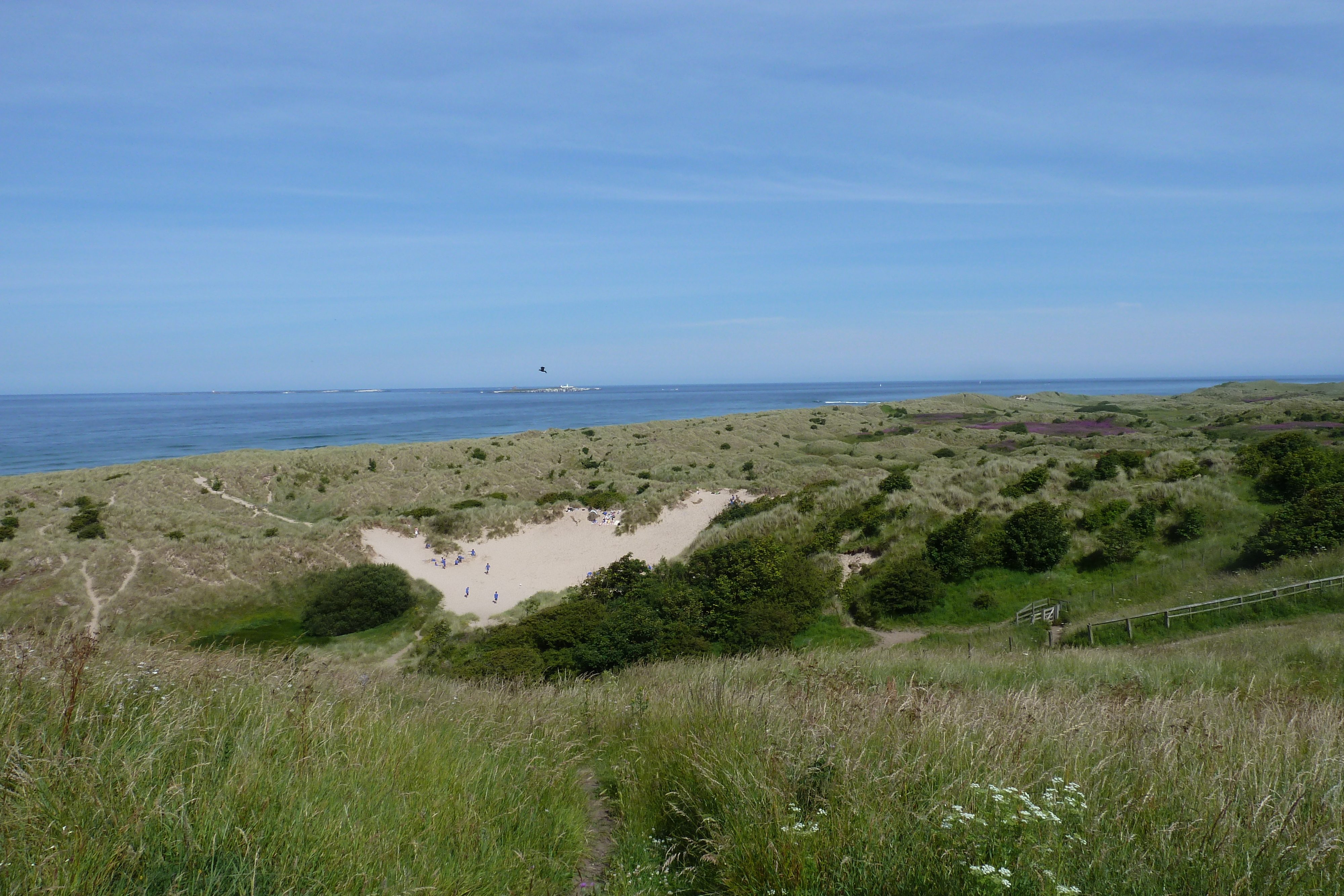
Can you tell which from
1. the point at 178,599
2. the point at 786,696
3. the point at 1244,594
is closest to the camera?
the point at 786,696

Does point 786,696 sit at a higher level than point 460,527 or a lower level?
higher

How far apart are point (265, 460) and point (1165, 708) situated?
53236mm

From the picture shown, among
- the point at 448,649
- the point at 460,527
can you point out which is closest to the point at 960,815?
the point at 448,649

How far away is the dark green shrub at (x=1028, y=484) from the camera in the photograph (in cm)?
2581

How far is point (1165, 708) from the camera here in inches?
212

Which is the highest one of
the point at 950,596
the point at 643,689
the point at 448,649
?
the point at 643,689

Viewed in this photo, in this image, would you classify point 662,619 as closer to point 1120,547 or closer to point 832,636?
point 832,636

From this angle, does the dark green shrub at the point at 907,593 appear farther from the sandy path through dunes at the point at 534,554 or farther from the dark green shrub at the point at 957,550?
the sandy path through dunes at the point at 534,554

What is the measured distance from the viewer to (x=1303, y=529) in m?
19.2

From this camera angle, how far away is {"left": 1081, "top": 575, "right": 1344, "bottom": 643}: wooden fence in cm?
1683

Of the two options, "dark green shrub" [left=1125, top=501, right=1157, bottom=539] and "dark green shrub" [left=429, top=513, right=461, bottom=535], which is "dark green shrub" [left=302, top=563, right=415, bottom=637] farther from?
"dark green shrub" [left=1125, top=501, right=1157, bottom=539]

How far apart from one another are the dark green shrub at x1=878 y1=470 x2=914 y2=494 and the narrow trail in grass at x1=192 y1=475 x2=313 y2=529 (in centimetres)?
2783

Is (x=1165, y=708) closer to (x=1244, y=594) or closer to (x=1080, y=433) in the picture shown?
(x=1244, y=594)

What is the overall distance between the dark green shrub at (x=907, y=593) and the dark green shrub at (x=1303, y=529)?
8.37 m
